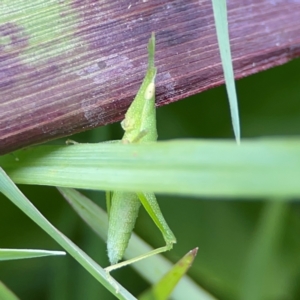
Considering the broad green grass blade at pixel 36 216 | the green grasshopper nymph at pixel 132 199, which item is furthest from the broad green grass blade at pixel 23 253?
the green grasshopper nymph at pixel 132 199

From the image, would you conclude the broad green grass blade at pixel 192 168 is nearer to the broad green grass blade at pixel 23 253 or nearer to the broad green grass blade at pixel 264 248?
the broad green grass blade at pixel 23 253

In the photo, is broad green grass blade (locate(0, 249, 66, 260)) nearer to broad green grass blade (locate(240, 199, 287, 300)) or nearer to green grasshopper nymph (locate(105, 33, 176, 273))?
green grasshopper nymph (locate(105, 33, 176, 273))

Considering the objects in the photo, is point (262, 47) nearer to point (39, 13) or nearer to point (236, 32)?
point (236, 32)

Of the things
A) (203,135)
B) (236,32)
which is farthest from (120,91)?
(203,135)

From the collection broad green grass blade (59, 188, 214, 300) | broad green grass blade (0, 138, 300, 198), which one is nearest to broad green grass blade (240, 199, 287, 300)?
broad green grass blade (59, 188, 214, 300)

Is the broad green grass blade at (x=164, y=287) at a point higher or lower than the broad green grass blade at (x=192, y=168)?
lower

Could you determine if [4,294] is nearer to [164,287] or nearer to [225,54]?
[164,287]
